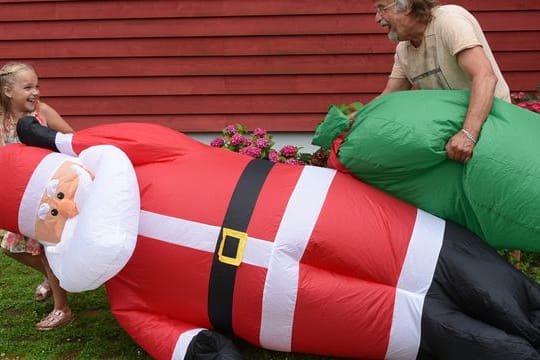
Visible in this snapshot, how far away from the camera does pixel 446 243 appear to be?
2.38 m

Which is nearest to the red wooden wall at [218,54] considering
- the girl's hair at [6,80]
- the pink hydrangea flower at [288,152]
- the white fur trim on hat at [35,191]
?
the pink hydrangea flower at [288,152]

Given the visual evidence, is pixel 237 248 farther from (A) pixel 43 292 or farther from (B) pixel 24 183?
(A) pixel 43 292

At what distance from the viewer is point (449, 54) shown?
2.49 m

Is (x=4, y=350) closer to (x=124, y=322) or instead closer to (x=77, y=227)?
(x=124, y=322)

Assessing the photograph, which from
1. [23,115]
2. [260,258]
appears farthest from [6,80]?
[260,258]

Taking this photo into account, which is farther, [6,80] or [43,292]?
[43,292]

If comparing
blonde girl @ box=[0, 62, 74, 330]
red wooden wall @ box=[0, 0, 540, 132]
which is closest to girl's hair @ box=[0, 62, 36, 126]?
blonde girl @ box=[0, 62, 74, 330]

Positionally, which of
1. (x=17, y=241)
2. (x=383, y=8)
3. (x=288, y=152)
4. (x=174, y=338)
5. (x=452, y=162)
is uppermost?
(x=383, y=8)

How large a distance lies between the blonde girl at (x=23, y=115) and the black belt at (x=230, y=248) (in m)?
1.13

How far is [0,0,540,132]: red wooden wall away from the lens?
4910mm

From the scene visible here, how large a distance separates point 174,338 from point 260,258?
526 millimetres

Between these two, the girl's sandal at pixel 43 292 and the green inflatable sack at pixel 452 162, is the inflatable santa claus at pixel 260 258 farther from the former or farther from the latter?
the girl's sandal at pixel 43 292

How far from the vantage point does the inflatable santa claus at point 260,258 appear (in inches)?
90.7

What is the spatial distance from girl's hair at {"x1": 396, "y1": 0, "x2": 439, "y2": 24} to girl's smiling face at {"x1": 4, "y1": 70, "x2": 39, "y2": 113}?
192 cm
